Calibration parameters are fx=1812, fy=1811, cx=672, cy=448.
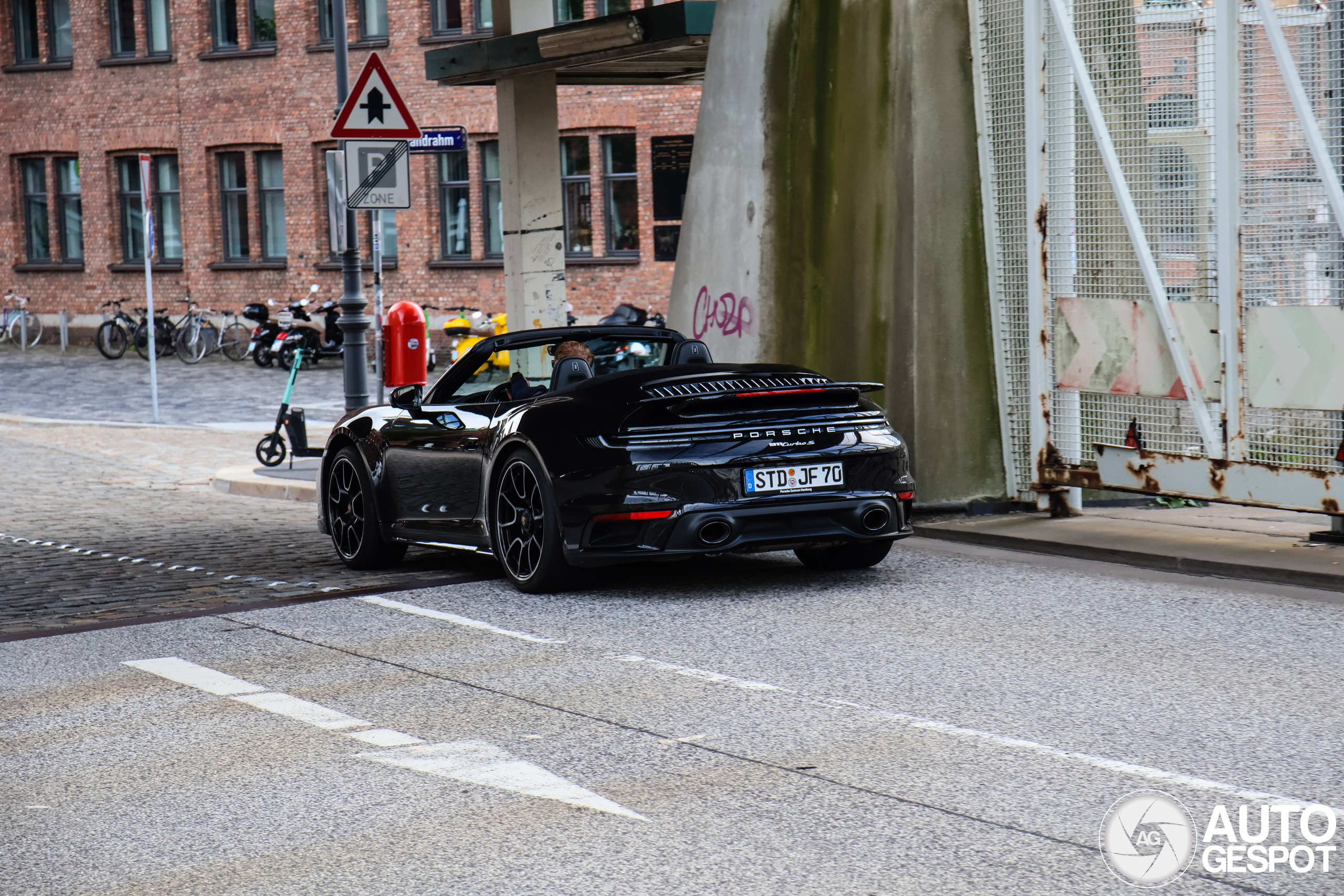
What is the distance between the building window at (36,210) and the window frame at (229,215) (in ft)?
16.6

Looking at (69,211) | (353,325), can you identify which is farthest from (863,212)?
(69,211)

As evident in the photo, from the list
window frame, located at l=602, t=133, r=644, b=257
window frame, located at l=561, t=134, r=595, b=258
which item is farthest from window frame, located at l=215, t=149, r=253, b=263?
window frame, located at l=602, t=133, r=644, b=257

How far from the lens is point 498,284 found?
113ft

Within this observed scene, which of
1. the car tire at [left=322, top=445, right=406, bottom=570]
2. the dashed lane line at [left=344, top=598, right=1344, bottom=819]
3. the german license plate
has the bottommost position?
the dashed lane line at [left=344, top=598, right=1344, bottom=819]

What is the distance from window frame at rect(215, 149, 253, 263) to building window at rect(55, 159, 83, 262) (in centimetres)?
396

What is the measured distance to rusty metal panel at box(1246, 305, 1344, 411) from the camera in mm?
8750

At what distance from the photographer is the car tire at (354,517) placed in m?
10.2

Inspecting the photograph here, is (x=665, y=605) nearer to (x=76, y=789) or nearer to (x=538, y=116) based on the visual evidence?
(x=76, y=789)

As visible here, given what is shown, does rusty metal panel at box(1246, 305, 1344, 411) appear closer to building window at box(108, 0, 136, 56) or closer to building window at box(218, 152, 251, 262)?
building window at box(218, 152, 251, 262)

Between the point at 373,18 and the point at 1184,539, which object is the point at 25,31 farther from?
the point at 1184,539

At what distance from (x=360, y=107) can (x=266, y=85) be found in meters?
24.2

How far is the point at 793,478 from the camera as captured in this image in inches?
336

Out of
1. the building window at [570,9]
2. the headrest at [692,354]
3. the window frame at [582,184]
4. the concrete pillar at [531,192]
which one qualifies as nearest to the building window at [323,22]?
the building window at [570,9]

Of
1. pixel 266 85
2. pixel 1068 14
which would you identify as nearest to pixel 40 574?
pixel 1068 14
